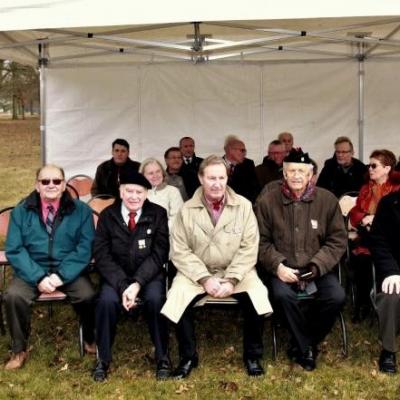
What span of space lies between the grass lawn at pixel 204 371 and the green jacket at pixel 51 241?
63cm

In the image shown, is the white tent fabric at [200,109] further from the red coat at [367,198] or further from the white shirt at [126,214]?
the white shirt at [126,214]

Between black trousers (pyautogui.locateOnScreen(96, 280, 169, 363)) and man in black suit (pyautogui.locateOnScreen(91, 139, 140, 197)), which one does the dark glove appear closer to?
black trousers (pyautogui.locateOnScreen(96, 280, 169, 363))

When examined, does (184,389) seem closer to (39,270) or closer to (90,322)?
(90,322)

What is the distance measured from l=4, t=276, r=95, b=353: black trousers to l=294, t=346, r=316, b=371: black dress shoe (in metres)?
1.45

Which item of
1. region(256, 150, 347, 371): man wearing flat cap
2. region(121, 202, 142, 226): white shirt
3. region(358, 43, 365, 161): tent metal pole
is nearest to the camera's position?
region(256, 150, 347, 371): man wearing flat cap

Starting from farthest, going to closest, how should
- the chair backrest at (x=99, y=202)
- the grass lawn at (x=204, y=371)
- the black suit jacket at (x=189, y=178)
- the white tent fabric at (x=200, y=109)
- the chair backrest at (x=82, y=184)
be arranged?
the white tent fabric at (x=200, y=109)
the chair backrest at (x=82, y=184)
the black suit jacket at (x=189, y=178)
the chair backrest at (x=99, y=202)
the grass lawn at (x=204, y=371)

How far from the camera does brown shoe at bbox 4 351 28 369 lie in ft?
12.4

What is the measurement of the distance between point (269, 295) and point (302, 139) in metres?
4.19

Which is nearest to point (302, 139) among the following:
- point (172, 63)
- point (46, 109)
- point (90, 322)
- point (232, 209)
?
point (172, 63)

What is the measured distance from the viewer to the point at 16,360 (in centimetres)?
382

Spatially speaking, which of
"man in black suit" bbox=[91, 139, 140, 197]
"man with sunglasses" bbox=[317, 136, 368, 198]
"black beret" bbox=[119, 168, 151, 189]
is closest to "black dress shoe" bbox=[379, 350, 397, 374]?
"black beret" bbox=[119, 168, 151, 189]

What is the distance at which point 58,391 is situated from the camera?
3498 millimetres

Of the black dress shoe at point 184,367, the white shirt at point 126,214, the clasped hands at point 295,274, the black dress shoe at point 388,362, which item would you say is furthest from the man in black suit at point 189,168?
the black dress shoe at point 388,362

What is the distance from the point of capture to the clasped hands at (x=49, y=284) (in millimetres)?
3783
